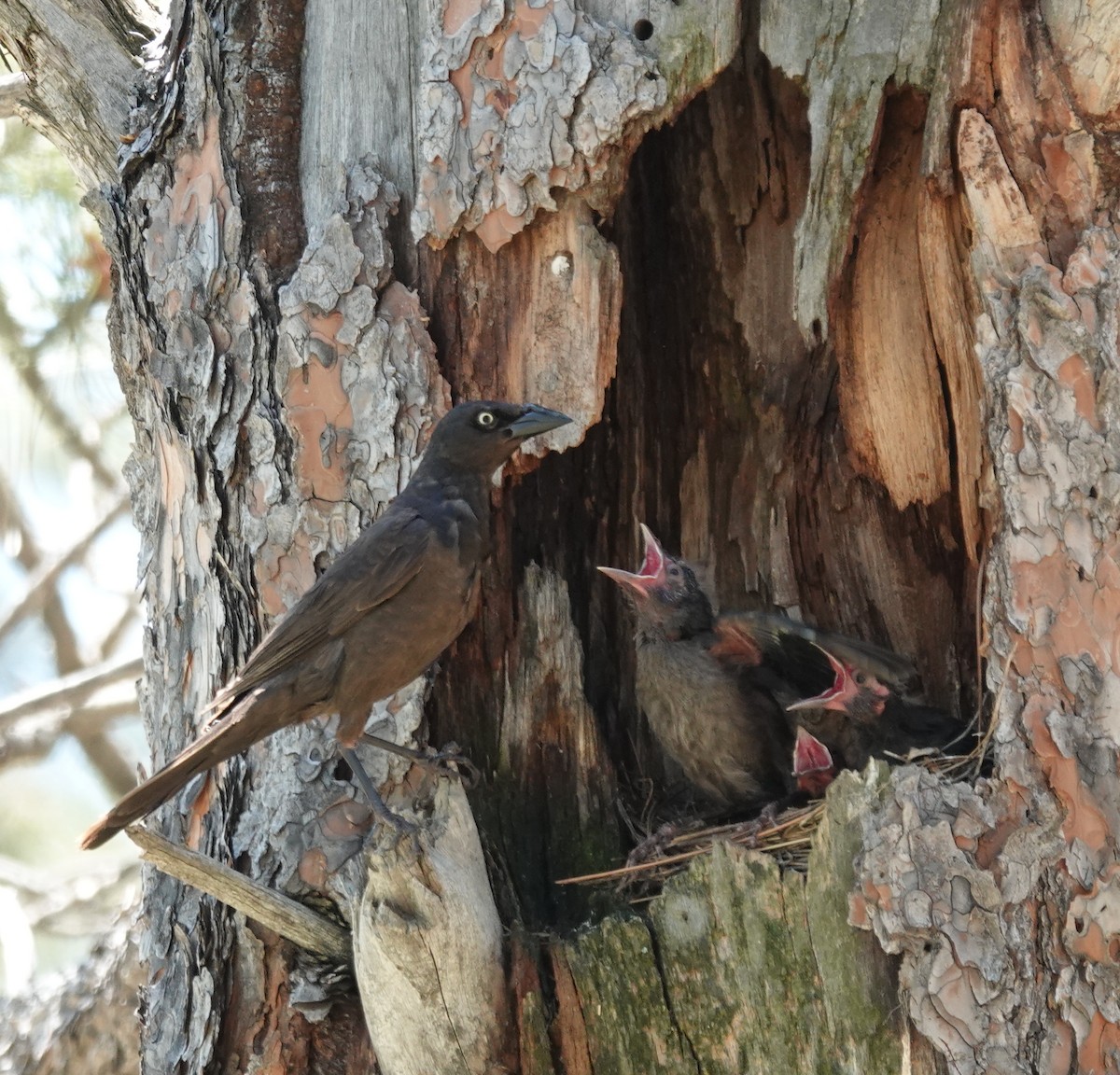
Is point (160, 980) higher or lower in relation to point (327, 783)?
lower

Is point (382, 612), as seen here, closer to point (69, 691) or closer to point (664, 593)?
point (664, 593)

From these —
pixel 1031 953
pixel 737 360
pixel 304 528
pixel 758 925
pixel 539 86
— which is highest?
pixel 539 86

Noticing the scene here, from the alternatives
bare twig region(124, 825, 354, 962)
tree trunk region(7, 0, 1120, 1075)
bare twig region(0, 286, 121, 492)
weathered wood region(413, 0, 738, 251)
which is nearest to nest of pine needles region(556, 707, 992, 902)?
tree trunk region(7, 0, 1120, 1075)

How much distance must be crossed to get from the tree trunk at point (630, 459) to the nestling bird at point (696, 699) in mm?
237

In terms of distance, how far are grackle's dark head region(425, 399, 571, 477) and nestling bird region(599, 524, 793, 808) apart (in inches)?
33.7

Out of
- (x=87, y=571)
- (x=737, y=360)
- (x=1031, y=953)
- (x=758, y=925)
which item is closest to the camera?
(x=1031, y=953)

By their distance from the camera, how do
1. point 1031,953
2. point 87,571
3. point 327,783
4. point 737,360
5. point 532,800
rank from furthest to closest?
point 87,571
point 737,360
point 532,800
point 327,783
point 1031,953

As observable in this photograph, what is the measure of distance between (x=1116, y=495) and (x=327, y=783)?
Result: 2325 millimetres

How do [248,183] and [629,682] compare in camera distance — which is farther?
[629,682]

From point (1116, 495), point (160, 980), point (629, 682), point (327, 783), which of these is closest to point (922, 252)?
point (1116, 495)

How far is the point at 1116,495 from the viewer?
348 centimetres

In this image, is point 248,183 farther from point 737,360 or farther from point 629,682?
point 629,682

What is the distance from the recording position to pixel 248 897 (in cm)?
364

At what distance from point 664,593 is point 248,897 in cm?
196
